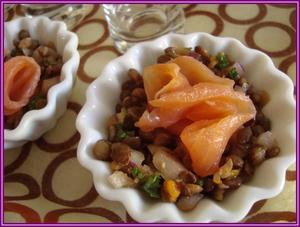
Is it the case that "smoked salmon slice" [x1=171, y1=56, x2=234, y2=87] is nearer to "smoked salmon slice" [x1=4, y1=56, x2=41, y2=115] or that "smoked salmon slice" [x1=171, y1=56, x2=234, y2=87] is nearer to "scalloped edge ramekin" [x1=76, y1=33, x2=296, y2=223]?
"scalloped edge ramekin" [x1=76, y1=33, x2=296, y2=223]

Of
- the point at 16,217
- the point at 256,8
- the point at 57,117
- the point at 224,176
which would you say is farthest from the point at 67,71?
the point at 256,8

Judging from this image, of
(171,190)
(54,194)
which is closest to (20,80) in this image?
(54,194)

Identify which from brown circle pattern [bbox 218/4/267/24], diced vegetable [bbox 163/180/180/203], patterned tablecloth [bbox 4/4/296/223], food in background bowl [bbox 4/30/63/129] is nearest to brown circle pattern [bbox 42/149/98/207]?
patterned tablecloth [bbox 4/4/296/223]

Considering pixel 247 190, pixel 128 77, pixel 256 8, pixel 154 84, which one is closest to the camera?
pixel 247 190

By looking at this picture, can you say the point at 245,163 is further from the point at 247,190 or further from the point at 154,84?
the point at 154,84

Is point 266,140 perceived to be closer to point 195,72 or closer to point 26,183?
point 195,72

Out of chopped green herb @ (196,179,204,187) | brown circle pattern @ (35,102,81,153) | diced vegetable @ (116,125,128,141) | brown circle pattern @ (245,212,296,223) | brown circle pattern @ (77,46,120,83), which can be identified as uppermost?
diced vegetable @ (116,125,128,141)
